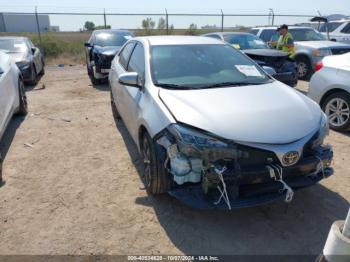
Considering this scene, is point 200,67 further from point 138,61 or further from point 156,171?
point 156,171

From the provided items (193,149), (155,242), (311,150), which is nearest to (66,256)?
(155,242)

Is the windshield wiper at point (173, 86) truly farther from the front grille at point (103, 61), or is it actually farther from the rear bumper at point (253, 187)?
the front grille at point (103, 61)

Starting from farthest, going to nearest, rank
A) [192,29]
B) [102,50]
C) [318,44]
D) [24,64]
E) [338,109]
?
[192,29] < [318,44] < [24,64] < [102,50] < [338,109]

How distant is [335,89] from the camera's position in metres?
5.54

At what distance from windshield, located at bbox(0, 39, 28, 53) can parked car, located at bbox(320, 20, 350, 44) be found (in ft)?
34.8

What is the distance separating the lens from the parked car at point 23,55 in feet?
31.6

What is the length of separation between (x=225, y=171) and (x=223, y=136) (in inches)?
11.4

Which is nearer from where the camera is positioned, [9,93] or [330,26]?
[9,93]

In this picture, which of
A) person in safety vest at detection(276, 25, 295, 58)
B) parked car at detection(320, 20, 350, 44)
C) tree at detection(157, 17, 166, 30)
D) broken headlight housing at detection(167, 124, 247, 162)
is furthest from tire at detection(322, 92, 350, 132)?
tree at detection(157, 17, 166, 30)

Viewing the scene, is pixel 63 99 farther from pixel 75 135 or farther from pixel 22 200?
pixel 22 200

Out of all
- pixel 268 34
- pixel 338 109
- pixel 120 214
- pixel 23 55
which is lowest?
pixel 120 214

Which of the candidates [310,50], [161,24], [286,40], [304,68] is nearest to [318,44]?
[310,50]

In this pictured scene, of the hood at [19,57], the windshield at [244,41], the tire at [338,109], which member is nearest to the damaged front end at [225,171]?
the tire at [338,109]

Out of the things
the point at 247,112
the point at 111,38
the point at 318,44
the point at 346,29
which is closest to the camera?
the point at 247,112
